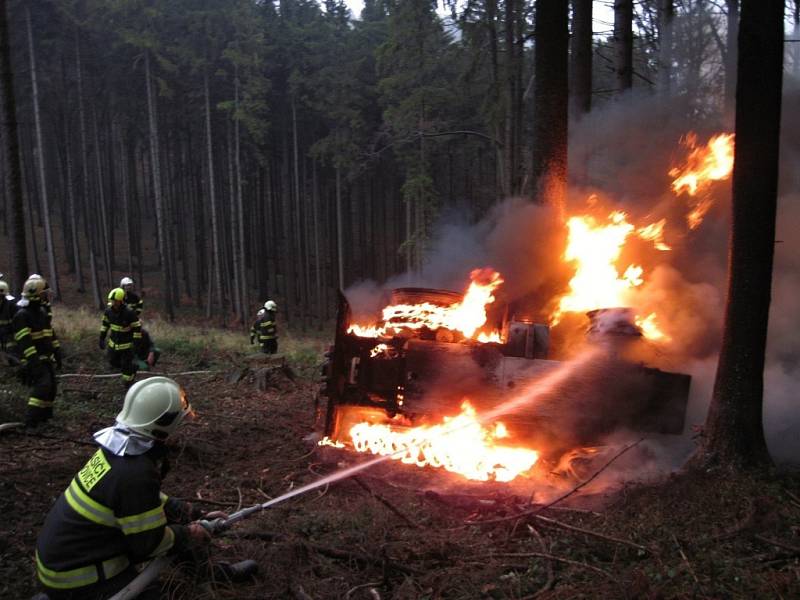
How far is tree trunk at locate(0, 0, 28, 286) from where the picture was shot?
506 inches

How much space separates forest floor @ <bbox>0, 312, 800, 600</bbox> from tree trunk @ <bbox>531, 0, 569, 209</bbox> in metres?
5.16

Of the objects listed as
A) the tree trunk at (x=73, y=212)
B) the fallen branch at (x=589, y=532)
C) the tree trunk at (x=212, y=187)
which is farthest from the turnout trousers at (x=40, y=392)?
the tree trunk at (x=73, y=212)

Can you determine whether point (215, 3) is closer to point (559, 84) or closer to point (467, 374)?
point (559, 84)

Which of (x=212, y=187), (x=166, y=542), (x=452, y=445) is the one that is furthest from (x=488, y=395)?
(x=212, y=187)

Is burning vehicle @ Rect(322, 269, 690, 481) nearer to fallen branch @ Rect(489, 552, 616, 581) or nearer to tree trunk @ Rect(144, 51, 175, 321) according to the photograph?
fallen branch @ Rect(489, 552, 616, 581)

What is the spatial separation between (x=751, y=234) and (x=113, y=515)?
5802 mm

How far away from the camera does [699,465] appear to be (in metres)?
5.96

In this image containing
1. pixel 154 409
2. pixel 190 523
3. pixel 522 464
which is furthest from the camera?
pixel 522 464

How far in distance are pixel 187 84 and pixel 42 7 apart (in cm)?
598

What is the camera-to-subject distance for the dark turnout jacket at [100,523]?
3.23m

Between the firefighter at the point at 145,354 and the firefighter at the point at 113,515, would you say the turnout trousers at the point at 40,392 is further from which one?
the firefighter at the point at 113,515

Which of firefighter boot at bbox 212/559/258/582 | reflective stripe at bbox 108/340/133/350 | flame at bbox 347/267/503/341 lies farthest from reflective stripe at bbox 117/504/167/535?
reflective stripe at bbox 108/340/133/350

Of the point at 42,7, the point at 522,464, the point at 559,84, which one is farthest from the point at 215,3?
the point at 522,464

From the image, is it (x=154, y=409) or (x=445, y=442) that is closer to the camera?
(x=154, y=409)
